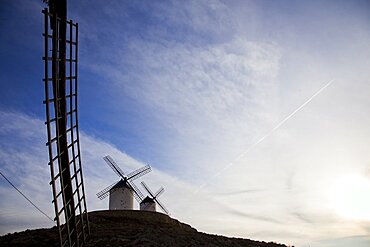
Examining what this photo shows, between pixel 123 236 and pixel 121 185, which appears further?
pixel 121 185

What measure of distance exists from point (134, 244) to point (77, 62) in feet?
28.6

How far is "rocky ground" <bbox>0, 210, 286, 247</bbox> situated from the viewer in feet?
51.9

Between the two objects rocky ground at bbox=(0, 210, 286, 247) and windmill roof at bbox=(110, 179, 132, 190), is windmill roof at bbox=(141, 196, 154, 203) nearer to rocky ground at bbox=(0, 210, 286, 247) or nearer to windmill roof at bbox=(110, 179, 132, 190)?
windmill roof at bbox=(110, 179, 132, 190)

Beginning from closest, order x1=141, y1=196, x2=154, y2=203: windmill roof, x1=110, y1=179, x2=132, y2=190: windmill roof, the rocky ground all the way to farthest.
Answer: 1. the rocky ground
2. x1=110, y1=179, x2=132, y2=190: windmill roof
3. x1=141, y1=196, x2=154, y2=203: windmill roof

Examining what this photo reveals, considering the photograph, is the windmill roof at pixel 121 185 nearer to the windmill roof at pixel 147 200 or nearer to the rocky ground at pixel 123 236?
the windmill roof at pixel 147 200

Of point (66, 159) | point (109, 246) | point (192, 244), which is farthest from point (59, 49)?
point (192, 244)

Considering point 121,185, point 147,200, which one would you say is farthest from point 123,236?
point 147,200

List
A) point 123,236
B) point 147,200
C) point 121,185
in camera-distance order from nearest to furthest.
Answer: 1. point 123,236
2. point 121,185
3. point 147,200

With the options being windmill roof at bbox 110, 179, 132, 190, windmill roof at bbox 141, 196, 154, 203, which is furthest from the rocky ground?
windmill roof at bbox 141, 196, 154, 203

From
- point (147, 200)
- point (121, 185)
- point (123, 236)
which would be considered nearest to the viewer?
point (123, 236)

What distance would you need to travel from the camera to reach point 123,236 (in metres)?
16.9

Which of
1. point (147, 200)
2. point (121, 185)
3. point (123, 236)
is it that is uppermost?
point (121, 185)

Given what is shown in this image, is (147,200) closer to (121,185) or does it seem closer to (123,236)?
(121,185)

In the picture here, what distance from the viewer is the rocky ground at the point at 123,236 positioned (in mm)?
15828
